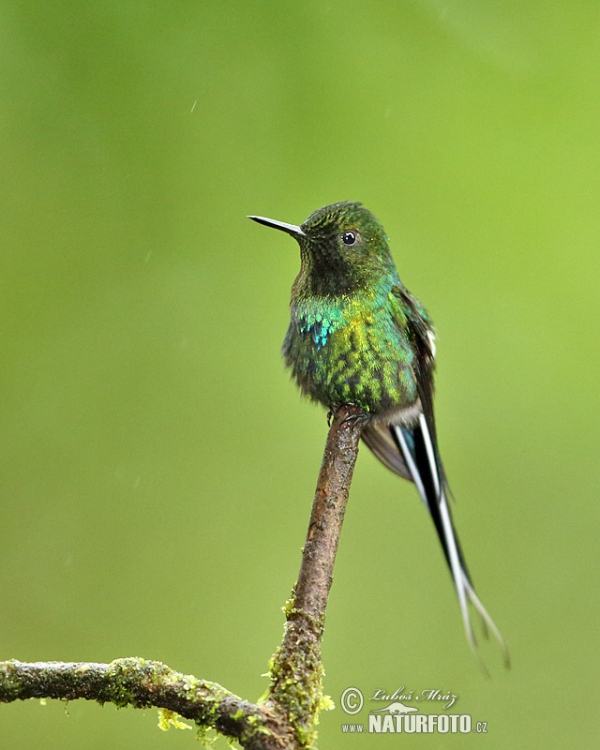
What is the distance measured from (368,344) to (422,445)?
1.56 ft

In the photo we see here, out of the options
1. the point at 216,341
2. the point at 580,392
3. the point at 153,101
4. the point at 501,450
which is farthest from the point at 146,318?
the point at 580,392

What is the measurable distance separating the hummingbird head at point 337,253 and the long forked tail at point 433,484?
1.59ft

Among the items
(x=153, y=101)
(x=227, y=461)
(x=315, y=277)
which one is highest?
(x=153, y=101)

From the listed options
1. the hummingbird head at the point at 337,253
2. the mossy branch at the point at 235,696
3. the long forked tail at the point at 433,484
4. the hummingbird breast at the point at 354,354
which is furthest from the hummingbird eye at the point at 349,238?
the mossy branch at the point at 235,696

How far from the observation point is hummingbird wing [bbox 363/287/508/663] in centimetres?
267

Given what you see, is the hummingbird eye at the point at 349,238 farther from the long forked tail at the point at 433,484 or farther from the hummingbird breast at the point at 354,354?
the long forked tail at the point at 433,484

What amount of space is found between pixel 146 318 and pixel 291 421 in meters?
1.10

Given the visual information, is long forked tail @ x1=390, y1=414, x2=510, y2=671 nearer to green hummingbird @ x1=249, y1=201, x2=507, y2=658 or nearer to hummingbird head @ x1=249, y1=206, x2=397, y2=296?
green hummingbird @ x1=249, y1=201, x2=507, y2=658

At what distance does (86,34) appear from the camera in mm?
4910

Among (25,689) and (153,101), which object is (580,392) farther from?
(25,689)

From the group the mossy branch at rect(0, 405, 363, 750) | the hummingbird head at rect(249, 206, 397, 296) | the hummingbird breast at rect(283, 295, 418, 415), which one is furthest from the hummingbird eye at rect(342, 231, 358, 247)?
the mossy branch at rect(0, 405, 363, 750)

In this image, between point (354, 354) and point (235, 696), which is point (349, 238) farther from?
point (235, 696)

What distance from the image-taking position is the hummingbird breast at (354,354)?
8.41ft

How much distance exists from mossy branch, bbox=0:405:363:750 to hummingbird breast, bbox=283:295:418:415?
0.87 metres
